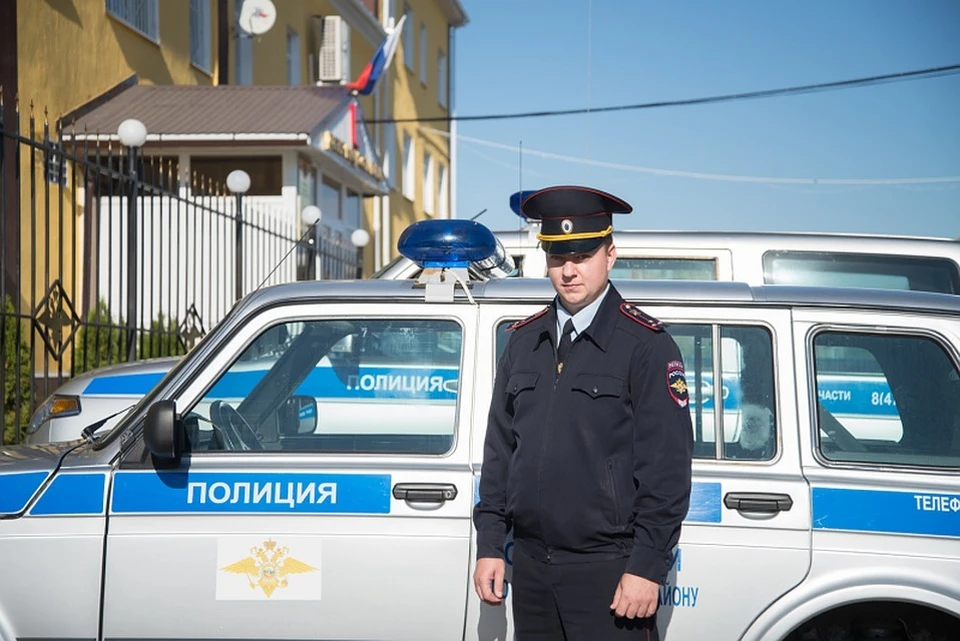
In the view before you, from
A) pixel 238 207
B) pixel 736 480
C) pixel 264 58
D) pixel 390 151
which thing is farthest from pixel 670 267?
pixel 390 151

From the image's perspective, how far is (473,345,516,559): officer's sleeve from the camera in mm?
3129

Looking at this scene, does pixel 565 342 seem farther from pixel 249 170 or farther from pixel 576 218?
pixel 249 170

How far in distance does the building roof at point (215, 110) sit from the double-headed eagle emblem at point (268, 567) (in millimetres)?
10347

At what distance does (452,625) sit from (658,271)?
3.35 meters

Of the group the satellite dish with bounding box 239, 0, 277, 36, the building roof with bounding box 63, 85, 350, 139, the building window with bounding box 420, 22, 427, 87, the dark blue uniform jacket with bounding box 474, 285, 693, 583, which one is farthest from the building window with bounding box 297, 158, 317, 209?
the building window with bounding box 420, 22, 427, 87

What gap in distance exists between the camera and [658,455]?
2.95 m

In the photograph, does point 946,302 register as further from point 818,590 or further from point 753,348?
point 818,590

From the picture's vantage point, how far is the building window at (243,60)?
18766mm

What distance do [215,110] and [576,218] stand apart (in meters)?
12.9

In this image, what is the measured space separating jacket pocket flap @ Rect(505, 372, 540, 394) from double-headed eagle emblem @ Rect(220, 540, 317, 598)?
909 millimetres

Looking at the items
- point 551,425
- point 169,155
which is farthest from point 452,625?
point 169,155

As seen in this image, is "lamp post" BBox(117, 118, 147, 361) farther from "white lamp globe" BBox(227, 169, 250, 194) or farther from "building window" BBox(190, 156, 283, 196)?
"building window" BBox(190, 156, 283, 196)

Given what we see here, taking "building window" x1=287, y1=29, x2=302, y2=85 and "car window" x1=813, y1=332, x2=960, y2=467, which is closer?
"car window" x1=813, y1=332, x2=960, y2=467

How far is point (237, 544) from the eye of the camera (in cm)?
356
